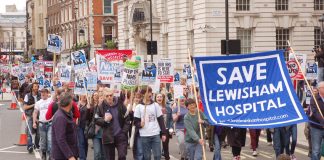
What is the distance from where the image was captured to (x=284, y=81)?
409 inches

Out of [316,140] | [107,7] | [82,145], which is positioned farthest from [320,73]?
[107,7]

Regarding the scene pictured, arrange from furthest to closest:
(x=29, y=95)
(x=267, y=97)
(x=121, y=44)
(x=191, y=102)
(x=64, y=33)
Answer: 1. (x=64, y=33)
2. (x=121, y=44)
3. (x=29, y=95)
4. (x=191, y=102)
5. (x=267, y=97)

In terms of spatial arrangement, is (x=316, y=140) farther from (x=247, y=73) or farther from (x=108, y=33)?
(x=108, y=33)

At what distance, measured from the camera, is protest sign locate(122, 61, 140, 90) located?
657 inches

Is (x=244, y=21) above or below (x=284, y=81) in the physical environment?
above

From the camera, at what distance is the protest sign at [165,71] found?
21203 millimetres

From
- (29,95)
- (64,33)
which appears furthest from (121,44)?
(29,95)

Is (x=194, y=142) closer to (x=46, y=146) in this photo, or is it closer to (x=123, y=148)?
(x=123, y=148)

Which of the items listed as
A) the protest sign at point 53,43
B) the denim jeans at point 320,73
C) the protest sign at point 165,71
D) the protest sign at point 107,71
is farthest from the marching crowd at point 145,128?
the protest sign at point 53,43

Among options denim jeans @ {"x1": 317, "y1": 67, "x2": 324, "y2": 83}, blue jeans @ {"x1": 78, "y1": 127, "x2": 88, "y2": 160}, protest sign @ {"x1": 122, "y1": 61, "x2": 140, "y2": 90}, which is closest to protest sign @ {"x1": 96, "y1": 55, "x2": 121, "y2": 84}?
protest sign @ {"x1": 122, "y1": 61, "x2": 140, "y2": 90}

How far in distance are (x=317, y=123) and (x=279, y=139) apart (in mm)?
2701

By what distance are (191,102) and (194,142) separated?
72 centimetres

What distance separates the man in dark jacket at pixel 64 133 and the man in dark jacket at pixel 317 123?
446 centimetres

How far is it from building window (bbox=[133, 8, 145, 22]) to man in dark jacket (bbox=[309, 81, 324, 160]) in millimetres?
40896
